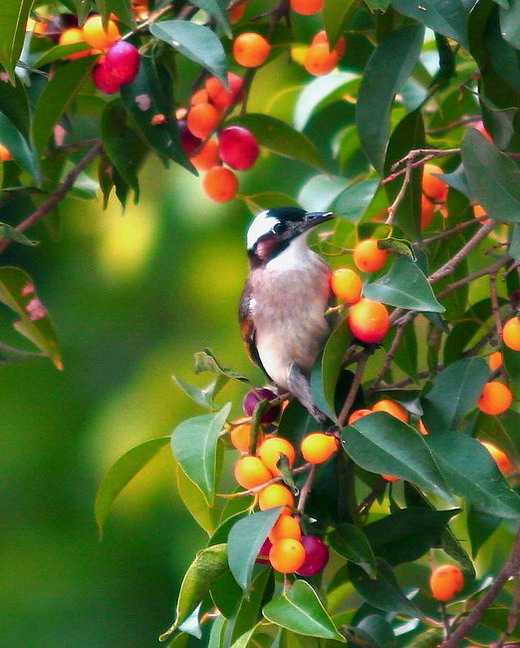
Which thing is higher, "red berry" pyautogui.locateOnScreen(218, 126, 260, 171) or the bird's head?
"red berry" pyautogui.locateOnScreen(218, 126, 260, 171)

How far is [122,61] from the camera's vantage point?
1.83 metres

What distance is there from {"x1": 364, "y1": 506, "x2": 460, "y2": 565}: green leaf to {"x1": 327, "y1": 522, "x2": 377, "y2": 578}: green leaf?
95mm

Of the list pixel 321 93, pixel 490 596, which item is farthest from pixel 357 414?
pixel 321 93

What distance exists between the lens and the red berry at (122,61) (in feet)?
6.00

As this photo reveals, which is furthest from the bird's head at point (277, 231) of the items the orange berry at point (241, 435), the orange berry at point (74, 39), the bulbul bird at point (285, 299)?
the orange berry at point (241, 435)

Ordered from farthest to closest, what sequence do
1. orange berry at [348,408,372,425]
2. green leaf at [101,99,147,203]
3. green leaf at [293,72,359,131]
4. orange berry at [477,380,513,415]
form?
green leaf at [293,72,359,131] → green leaf at [101,99,147,203] → orange berry at [477,380,513,415] → orange berry at [348,408,372,425]

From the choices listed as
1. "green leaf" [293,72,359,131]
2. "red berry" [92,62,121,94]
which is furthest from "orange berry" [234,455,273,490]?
"green leaf" [293,72,359,131]

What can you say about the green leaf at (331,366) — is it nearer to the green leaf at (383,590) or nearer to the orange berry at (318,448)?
the orange berry at (318,448)

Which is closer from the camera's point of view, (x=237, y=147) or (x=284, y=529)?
(x=284, y=529)

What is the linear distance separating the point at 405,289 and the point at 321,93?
1171mm

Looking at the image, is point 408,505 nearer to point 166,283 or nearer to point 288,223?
point 288,223

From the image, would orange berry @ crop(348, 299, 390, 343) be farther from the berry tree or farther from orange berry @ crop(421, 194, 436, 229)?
orange berry @ crop(421, 194, 436, 229)

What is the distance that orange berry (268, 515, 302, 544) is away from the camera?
1.57m

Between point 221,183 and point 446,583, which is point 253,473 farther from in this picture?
point 221,183
